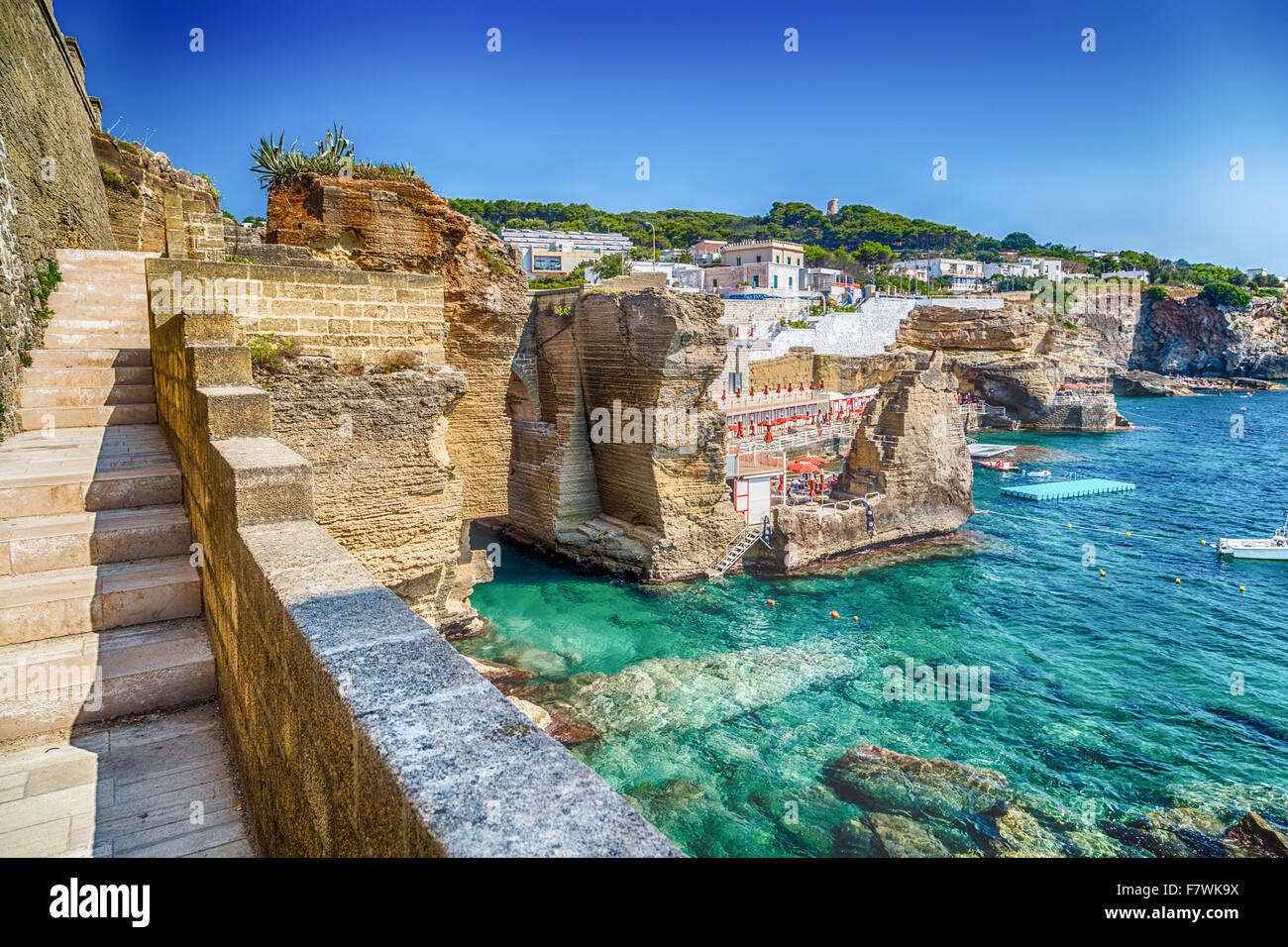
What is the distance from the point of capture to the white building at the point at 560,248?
62.6 meters

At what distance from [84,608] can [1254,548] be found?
32.4 metres

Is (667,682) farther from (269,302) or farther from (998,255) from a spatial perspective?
(998,255)

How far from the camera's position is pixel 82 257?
35.0ft

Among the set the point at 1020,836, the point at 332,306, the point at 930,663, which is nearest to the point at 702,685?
the point at 930,663

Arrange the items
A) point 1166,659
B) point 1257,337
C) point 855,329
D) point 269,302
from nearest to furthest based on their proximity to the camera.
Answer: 1. point 269,302
2. point 1166,659
3. point 855,329
4. point 1257,337

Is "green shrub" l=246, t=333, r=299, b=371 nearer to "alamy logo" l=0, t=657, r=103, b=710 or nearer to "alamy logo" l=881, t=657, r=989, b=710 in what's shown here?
"alamy logo" l=0, t=657, r=103, b=710

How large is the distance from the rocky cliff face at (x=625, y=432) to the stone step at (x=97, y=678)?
15.7 metres

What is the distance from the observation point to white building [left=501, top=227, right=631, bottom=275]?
205 ft

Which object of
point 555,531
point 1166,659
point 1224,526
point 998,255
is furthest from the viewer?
point 998,255

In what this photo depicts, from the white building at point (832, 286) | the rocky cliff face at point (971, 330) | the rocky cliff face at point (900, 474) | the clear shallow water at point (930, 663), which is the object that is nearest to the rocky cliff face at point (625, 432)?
the clear shallow water at point (930, 663)

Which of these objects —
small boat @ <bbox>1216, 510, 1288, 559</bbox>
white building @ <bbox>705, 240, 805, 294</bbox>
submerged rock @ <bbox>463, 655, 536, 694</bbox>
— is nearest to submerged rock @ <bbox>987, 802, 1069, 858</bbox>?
submerged rock @ <bbox>463, 655, 536, 694</bbox>

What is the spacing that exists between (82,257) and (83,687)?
9316 mm
